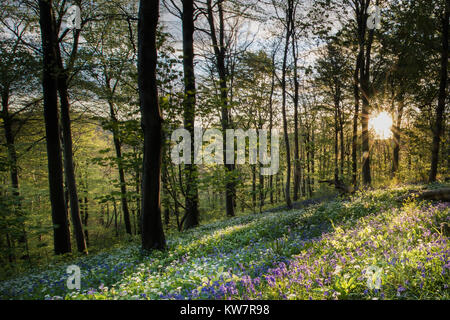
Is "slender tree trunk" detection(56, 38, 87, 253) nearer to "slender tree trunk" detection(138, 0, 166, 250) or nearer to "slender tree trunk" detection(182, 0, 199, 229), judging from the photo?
"slender tree trunk" detection(182, 0, 199, 229)

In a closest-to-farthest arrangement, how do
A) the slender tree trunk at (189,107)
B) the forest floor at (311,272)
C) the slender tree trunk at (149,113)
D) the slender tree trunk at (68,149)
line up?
the forest floor at (311,272), the slender tree trunk at (149,113), the slender tree trunk at (189,107), the slender tree trunk at (68,149)

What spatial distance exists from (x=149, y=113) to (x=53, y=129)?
6858 mm

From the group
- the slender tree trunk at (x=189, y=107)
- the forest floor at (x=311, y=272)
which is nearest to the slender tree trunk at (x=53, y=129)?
the forest floor at (x=311, y=272)

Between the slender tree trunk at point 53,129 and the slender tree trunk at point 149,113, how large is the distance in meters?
6.05

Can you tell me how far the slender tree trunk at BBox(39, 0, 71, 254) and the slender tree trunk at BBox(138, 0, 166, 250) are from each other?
605 cm

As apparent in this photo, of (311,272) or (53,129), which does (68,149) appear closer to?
(53,129)

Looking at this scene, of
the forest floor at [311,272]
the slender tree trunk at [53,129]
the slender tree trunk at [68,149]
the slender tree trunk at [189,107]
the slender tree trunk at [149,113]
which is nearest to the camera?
the forest floor at [311,272]

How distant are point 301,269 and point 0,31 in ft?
67.6

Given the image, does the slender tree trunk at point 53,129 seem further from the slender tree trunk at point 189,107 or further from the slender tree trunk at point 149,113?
the slender tree trunk at point 149,113

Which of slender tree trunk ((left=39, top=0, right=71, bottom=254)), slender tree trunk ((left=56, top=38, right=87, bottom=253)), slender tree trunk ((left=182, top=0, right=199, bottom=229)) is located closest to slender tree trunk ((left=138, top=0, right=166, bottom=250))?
slender tree trunk ((left=182, top=0, right=199, bottom=229))

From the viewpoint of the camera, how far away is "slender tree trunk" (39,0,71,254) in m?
9.73

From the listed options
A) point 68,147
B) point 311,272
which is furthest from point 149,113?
point 68,147

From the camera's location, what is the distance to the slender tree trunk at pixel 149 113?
5816 millimetres
